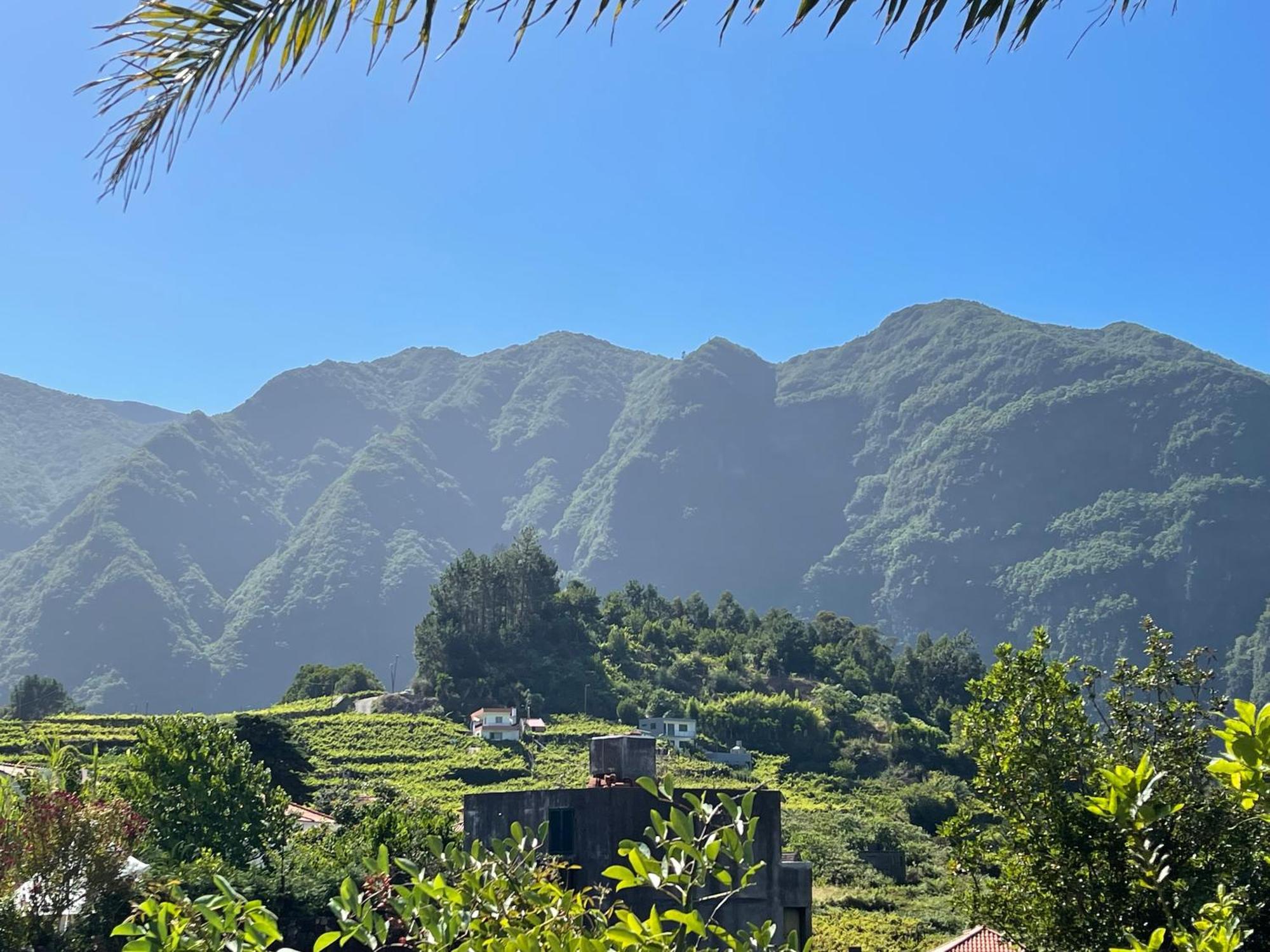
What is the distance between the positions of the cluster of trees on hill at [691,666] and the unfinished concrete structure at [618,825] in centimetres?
6553

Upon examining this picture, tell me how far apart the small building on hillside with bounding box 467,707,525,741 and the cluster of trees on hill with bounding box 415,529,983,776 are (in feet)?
22.8

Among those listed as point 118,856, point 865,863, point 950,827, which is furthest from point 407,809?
point 950,827

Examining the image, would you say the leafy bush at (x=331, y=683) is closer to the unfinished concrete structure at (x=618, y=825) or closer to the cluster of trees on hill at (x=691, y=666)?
the cluster of trees on hill at (x=691, y=666)

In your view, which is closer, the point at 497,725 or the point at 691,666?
the point at 497,725

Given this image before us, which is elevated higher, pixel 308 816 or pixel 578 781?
pixel 308 816

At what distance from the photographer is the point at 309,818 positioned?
145 ft

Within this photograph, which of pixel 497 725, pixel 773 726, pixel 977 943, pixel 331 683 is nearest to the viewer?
pixel 977 943

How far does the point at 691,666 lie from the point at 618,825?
82.4m

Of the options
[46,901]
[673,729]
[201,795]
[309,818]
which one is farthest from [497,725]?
[46,901]

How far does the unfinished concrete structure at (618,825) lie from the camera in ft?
54.9

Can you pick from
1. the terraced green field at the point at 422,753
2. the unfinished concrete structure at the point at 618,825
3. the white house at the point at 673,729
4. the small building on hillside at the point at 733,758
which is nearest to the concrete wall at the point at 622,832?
the unfinished concrete structure at the point at 618,825

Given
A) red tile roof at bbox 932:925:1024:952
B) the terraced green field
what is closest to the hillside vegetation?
the terraced green field

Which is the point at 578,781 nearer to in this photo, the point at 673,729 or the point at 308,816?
the point at 673,729

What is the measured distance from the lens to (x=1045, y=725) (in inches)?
509
